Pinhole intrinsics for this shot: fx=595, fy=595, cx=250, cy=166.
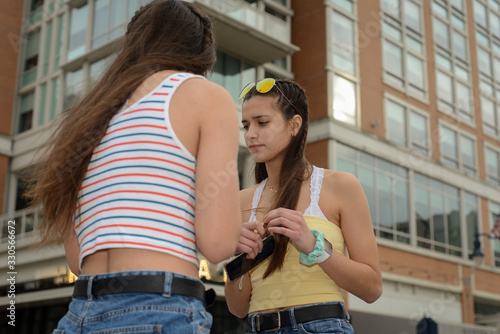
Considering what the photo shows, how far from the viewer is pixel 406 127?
24.6 m

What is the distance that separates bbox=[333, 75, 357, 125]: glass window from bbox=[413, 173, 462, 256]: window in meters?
4.55

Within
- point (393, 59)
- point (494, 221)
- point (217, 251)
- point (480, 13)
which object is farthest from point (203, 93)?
point (480, 13)

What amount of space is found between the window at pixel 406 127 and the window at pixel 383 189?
4.17 feet

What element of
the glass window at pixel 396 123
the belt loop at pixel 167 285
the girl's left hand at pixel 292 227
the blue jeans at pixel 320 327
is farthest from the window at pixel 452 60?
the belt loop at pixel 167 285

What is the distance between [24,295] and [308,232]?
1755 cm

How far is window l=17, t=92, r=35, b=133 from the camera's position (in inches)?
859

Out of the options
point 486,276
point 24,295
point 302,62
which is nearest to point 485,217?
point 486,276

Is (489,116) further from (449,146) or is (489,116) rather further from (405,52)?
(405,52)

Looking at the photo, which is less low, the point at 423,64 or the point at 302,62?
the point at 423,64

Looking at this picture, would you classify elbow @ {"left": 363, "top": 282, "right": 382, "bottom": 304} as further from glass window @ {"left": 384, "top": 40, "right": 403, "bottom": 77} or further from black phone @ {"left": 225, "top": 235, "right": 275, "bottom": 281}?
glass window @ {"left": 384, "top": 40, "right": 403, "bottom": 77}

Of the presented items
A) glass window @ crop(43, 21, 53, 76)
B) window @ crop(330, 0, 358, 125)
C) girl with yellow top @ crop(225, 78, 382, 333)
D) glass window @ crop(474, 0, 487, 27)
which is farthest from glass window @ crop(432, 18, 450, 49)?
girl with yellow top @ crop(225, 78, 382, 333)

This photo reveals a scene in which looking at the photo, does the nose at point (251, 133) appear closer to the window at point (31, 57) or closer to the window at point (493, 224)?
the window at point (31, 57)

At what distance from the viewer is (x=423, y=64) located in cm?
2662

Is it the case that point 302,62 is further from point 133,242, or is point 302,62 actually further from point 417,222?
point 133,242
